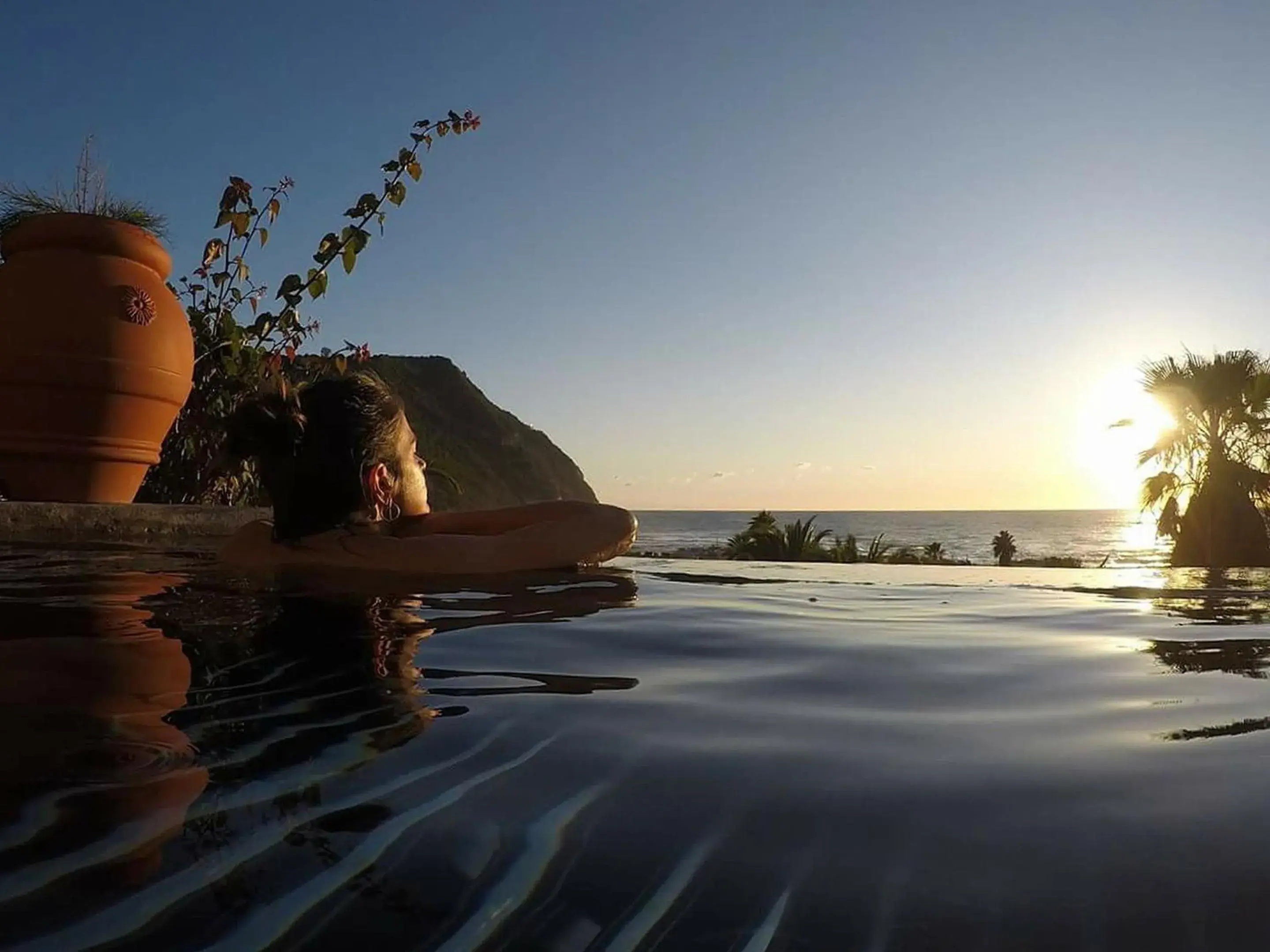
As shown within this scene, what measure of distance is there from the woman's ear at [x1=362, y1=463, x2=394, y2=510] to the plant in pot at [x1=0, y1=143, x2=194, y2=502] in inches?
142

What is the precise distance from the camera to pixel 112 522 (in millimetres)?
5527

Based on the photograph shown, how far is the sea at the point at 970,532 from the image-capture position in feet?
88.0

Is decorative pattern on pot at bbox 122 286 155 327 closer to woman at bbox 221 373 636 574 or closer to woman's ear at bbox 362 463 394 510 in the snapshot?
Answer: woman at bbox 221 373 636 574

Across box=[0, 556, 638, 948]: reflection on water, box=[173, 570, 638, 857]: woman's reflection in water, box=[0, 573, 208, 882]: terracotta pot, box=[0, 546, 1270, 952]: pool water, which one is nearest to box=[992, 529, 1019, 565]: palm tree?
box=[173, 570, 638, 857]: woman's reflection in water

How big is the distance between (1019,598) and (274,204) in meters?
6.08

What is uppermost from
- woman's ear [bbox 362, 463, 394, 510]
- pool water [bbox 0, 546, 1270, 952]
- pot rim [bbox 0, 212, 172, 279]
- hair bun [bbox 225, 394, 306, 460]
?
pot rim [bbox 0, 212, 172, 279]

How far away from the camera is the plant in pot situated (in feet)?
20.8

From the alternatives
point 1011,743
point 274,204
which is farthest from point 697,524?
point 1011,743

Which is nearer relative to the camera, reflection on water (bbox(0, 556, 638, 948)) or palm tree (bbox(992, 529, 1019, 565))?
reflection on water (bbox(0, 556, 638, 948))

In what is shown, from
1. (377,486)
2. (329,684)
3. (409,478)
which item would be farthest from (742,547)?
(329,684)

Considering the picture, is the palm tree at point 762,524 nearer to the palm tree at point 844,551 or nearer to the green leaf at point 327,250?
the palm tree at point 844,551

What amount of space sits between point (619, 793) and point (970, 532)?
254 feet

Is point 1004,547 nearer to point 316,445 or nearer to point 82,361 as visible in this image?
point 82,361

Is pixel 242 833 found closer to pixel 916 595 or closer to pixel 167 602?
pixel 167 602
